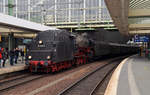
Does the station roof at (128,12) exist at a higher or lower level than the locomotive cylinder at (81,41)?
higher

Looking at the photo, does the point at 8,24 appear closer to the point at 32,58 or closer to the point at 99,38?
the point at 32,58

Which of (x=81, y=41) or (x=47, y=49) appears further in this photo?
(x=81, y=41)

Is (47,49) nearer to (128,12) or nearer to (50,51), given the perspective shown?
(50,51)

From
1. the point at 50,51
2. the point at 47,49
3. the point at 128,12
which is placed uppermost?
the point at 128,12

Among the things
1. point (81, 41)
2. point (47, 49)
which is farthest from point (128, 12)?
point (47, 49)

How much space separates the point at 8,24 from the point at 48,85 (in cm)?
607

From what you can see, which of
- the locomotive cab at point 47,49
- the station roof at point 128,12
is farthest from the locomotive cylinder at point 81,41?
the station roof at point 128,12

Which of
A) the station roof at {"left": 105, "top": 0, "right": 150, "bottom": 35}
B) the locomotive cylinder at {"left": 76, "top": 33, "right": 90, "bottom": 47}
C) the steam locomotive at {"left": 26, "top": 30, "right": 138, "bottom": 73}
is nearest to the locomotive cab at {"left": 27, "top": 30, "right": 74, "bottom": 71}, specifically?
Answer: the steam locomotive at {"left": 26, "top": 30, "right": 138, "bottom": 73}

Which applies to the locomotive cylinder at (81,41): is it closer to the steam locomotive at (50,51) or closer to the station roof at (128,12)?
the steam locomotive at (50,51)

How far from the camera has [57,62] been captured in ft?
47.0

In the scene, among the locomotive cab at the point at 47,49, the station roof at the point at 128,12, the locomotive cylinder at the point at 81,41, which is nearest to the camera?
the locomotive cab at the point at 47,49

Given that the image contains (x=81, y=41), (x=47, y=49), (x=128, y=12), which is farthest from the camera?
(x=81, y=41)

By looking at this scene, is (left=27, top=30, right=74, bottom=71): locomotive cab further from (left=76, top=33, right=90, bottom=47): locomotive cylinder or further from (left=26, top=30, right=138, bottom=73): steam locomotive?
(left=76, top=33, right=90, bottom=47): locomotive cylinder

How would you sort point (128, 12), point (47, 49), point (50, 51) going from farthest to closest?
point (128, 12) < point (47, 49) < point (50, 51)
